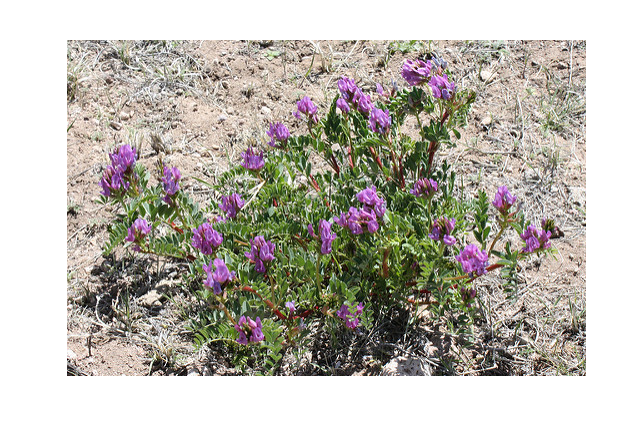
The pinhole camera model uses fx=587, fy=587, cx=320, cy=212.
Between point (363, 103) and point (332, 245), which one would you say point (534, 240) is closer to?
point (332, 245)

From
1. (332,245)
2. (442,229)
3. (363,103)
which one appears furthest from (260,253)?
(363,103)

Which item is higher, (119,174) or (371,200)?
(119,174)

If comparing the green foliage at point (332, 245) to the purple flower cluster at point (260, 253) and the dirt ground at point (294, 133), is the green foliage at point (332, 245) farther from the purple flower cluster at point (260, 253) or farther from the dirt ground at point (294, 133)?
the dirt ground at point (294, 133)

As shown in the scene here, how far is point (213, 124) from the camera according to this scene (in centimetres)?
419

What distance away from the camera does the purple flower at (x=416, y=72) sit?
105 inches

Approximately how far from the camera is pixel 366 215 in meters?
2.21

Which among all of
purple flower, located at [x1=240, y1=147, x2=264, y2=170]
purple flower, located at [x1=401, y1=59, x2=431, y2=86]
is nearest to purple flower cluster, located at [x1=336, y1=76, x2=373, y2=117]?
purple flower, located at [x1=401, y1=59, x2=431, y2=86]

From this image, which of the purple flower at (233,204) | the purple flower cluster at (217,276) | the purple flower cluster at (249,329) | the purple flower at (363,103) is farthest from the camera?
the purple flower at (363,103)

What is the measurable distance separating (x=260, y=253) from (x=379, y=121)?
0.84 m

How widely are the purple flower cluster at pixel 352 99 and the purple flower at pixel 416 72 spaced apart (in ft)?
0.73

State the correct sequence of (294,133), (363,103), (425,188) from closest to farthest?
(425,188) → (363,103) → (294,133)

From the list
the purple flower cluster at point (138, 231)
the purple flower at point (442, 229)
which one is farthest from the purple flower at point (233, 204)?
the purple flower at point (442, 229)

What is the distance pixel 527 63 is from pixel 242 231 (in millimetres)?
2956

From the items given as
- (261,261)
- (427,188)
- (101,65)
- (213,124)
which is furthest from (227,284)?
(101,65)
